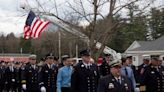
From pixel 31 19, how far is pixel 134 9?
4.77 m

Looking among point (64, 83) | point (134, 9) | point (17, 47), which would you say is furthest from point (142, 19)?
point (17, 47)

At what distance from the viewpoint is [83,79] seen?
1031 centimetres

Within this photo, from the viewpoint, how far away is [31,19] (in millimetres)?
19438

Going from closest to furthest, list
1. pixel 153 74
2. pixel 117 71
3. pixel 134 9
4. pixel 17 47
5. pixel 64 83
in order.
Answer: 1. pixel 117 71
2. pixel 153 74
3. pixel 64 83
4. pixel 134 9
5. pixel 17 47

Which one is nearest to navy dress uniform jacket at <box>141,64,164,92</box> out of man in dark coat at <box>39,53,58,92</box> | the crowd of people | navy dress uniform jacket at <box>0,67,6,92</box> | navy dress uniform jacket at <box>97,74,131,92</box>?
the crowd of people

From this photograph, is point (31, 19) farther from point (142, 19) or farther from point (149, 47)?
point (149, 47)

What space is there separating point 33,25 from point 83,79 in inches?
425

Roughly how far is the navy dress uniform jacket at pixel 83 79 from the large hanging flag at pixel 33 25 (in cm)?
878

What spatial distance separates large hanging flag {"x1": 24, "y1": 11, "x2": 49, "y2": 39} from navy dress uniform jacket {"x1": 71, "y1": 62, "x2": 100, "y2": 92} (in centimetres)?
878

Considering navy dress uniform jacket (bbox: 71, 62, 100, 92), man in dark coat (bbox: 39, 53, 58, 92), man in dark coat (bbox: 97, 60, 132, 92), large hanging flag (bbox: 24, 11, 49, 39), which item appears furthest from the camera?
large hanging flag (bbox: 24, 11, 49, 39)

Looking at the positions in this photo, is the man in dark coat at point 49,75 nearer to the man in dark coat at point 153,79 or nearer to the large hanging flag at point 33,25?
the man in dark coat at point 153,79

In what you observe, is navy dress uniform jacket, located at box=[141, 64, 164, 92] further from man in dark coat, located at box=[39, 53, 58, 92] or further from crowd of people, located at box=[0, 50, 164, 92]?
man in dark coat, located at box=[39, 53, 58, 92]

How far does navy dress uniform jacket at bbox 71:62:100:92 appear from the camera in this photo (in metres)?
10.2

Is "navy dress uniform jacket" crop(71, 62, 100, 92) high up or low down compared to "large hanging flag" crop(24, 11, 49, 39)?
down
